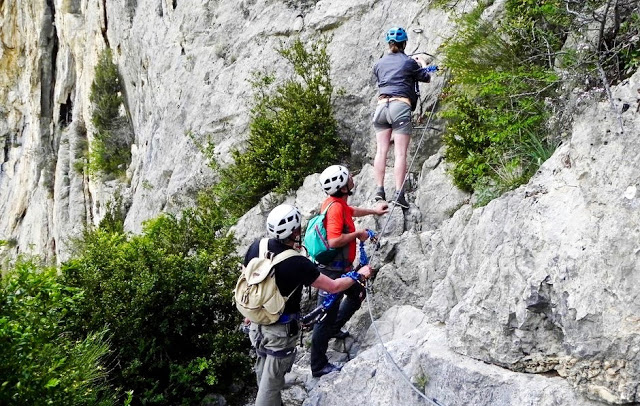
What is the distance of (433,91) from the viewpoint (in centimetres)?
936

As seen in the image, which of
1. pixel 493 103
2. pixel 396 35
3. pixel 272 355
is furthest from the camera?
pixel 396 35

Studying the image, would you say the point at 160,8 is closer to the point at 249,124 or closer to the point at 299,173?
the point at 249,124

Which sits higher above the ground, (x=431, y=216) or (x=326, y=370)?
(x=431, y=216)

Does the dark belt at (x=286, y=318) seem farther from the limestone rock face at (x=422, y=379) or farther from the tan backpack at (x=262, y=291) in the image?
the limestone rock face at (x=422, y=379)

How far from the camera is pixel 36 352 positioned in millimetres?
4734

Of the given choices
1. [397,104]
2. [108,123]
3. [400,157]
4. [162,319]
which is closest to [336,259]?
[400,157]

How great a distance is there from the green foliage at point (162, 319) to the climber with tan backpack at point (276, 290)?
4.52 ft

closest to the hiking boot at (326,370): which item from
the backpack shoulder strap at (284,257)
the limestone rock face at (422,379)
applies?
the limestone rock face at (422,379)

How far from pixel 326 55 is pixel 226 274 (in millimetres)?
5316

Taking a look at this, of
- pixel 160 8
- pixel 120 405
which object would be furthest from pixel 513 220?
pixel 160 8

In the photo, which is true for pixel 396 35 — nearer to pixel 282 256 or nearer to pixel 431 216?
pixel 431 216

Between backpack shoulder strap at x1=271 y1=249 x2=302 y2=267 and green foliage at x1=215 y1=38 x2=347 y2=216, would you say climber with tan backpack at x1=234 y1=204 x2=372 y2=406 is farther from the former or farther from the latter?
green foliage at x1=215 y1=38 x2=347 y2=216

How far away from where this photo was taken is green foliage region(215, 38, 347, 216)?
10156mm

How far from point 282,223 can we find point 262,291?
2.28ft
